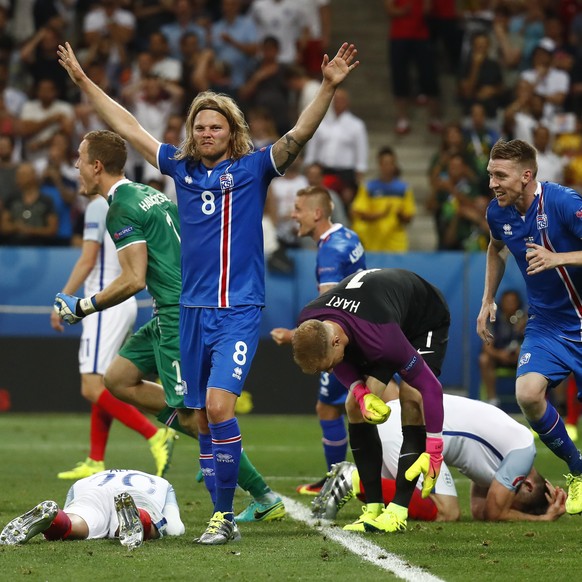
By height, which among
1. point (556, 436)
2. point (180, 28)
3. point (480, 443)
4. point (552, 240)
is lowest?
point (480, 443)

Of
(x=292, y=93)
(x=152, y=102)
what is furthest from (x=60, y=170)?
(x=292, y=93)

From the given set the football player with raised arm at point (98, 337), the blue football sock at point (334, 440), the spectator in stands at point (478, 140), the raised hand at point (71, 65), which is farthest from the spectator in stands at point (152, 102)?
the raised hand at point (71, 65)

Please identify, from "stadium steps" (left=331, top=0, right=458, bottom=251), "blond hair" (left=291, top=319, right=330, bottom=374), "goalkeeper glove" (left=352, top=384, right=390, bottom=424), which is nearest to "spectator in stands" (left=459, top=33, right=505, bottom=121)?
"stadium steps" (left=331, top=0, right=458, bottom=251)

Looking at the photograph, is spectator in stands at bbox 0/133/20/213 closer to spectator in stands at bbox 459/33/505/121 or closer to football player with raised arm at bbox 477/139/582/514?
spectator in stands at bbox 459/33/505/121

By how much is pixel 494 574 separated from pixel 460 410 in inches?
95.1

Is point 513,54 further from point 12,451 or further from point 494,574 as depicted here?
point 494,574

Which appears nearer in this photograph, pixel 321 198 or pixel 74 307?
pixel 74 307

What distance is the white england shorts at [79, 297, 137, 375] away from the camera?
10836 mm

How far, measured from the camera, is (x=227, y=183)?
745 cm

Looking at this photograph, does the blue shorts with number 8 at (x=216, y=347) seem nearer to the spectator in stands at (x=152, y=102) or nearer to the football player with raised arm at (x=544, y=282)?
the football player with raised arm at (x=544, y=282)

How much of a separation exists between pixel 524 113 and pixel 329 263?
11001 millimetres

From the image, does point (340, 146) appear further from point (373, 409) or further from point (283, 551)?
point (283, 551)

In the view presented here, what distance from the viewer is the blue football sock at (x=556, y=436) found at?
8102 mm

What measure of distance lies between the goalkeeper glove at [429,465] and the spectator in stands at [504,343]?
9173 millimetres
